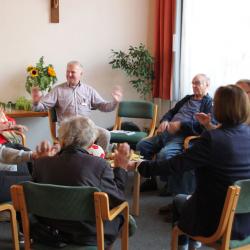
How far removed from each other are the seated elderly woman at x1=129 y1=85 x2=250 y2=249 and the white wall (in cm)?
338

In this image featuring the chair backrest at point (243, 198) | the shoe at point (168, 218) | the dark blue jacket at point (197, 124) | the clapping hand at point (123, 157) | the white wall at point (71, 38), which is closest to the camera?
the chair backrest at point (243, 198)

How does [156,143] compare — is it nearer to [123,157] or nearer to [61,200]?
[123,157]

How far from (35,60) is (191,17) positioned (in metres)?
1.94

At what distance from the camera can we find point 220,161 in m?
2.03

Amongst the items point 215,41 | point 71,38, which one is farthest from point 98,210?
point 71,38

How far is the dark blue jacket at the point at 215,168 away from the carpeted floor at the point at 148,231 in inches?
35.0

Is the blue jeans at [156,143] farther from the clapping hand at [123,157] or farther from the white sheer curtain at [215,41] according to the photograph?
the clapping hand at [123,157]

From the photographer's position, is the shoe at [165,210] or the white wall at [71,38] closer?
the shoe at [165,210]

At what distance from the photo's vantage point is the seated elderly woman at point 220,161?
203 centimetres

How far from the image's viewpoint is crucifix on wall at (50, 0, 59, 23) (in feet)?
16.4

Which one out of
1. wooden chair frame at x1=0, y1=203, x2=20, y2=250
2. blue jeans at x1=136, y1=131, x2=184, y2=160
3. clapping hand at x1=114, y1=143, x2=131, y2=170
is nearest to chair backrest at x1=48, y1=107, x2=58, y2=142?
blue jeans at x1=136, y1=131, x2=184, y2=160

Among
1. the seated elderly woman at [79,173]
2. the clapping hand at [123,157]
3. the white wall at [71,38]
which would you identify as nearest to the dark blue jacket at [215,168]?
the clapping hand at [123,157]

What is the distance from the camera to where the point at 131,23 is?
545 cm

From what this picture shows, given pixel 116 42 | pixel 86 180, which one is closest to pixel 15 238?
pixel 86 180
